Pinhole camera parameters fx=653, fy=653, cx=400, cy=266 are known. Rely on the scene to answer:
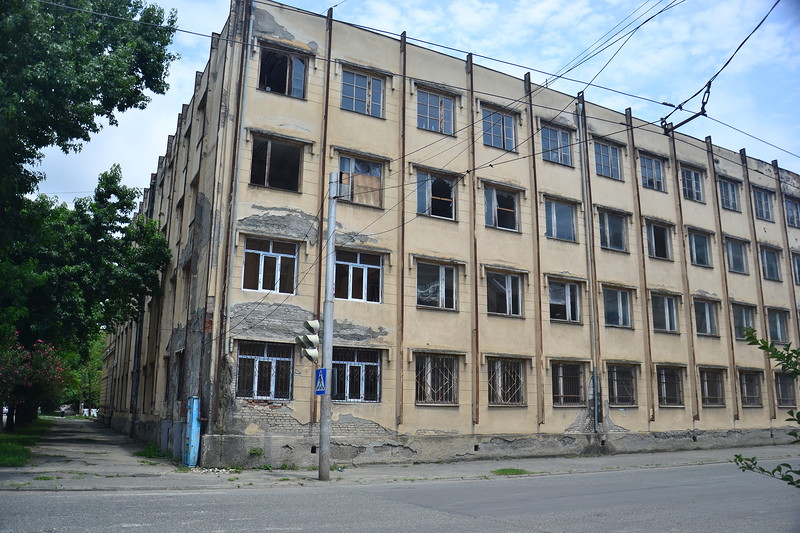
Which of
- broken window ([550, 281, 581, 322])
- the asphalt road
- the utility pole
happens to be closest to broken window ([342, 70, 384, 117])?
the utility pole

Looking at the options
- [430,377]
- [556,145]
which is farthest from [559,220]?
[430,377]

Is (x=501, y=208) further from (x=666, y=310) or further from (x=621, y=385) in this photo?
(x=666, y=310)

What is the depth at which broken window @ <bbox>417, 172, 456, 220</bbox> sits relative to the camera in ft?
68.1

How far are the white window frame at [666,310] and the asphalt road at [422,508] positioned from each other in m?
12.2

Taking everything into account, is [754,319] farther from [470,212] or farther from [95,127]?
[95,127]

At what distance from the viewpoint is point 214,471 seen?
1541cm

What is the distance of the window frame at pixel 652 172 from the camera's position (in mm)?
26500

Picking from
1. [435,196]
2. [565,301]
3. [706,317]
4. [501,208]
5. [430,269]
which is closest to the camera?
[430,269]

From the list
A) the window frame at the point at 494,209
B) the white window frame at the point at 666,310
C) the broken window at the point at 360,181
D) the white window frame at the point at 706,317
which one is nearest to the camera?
the broken window at the point at 360,181

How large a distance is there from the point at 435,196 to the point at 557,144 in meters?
6.13

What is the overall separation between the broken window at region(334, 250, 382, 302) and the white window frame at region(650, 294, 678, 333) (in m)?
12.0

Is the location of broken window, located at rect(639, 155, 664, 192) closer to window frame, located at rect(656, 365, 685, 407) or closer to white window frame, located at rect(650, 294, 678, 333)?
white window frame, located at rect(650, 294, 678, 333)

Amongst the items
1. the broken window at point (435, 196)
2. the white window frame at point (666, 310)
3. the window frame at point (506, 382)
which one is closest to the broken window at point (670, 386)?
the white window frame at point (666, 310)

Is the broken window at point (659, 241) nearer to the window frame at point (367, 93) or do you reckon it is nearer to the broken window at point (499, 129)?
the broken window at point (499, 129)
